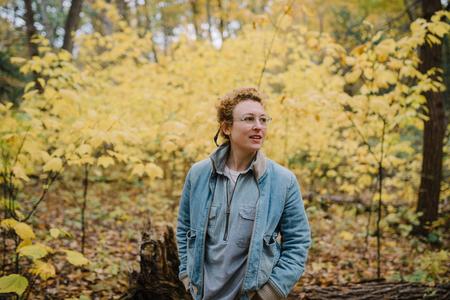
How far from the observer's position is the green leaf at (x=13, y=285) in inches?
94.0

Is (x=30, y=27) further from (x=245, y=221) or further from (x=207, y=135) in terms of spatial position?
(x=245, y=221)

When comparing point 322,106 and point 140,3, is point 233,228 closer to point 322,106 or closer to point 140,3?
point 322,106

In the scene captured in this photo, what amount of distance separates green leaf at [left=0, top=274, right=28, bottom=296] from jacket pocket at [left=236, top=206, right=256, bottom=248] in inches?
60.6

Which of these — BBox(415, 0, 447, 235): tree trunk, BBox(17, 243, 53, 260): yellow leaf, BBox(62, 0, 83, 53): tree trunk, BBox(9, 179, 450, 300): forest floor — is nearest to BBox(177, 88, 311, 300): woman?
BBox(17, 243, 53, 260): yellow leaf

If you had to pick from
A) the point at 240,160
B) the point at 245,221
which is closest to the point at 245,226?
the point at 245,221

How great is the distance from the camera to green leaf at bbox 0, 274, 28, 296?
2388mm

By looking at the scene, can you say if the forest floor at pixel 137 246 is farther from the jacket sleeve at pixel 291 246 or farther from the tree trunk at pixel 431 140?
the jacket sleeve at pixel 291 246

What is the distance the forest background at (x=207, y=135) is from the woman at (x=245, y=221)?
121cm

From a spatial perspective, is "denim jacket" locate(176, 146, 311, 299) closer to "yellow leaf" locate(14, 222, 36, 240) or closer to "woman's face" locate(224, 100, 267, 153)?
"woman's face" locate(224, 100, 267, 153)

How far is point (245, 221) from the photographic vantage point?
1992 mm

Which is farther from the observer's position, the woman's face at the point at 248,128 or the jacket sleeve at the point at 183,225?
the jacket sleeve at the point at 183,225

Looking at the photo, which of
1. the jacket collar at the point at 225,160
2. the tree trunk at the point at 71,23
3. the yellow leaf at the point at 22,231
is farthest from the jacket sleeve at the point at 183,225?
the tree trunk at the point at 71,23

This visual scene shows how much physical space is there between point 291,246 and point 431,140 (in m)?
5.15

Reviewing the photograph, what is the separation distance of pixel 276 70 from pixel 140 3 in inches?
297
